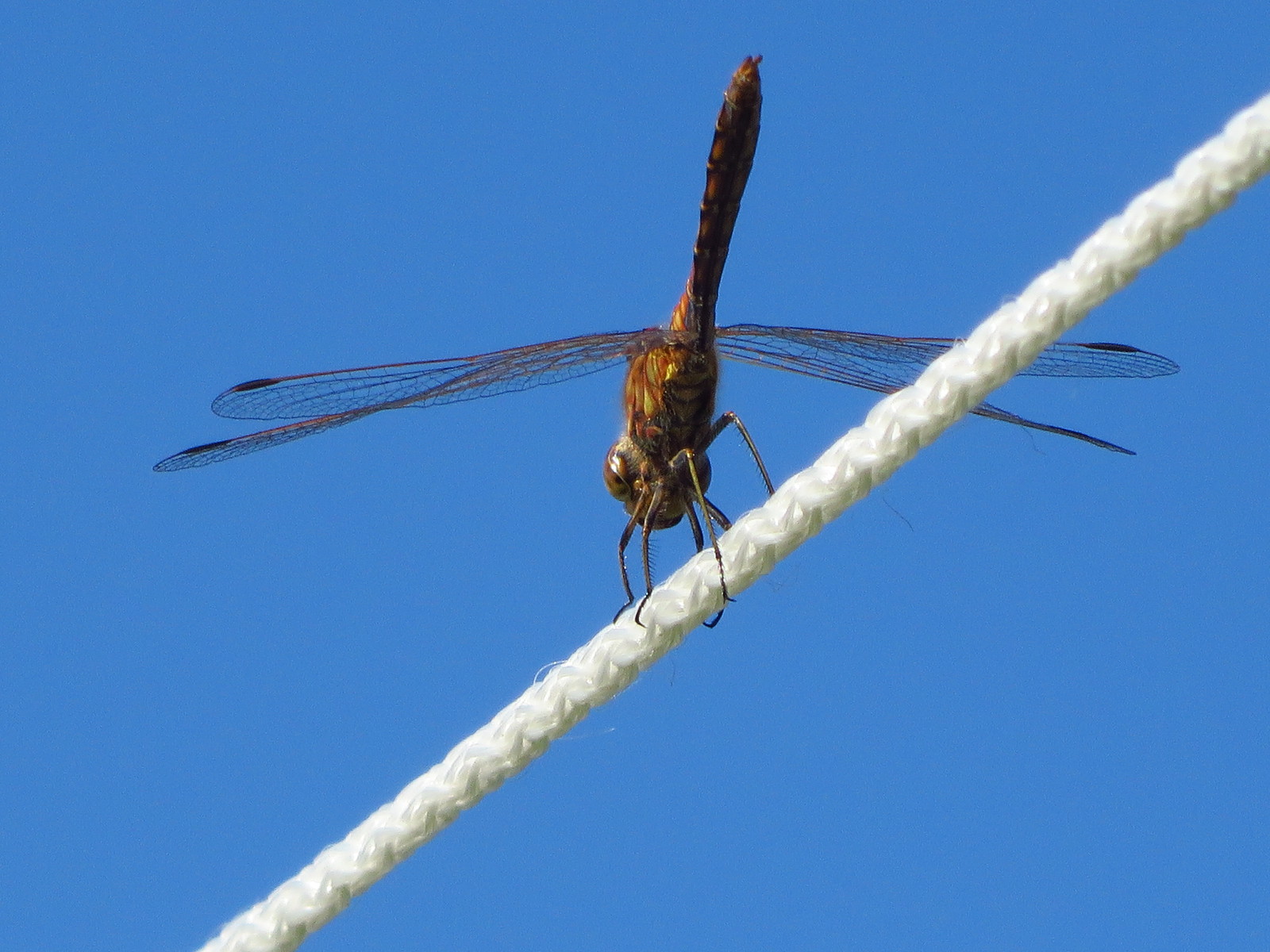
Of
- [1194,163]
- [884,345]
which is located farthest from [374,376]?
[1194,163]

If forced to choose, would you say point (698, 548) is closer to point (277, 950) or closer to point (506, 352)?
point (506, 352)

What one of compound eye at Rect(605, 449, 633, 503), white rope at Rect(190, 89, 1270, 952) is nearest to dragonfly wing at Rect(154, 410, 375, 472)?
compound eye at Rect(605, 449, 633, 503)

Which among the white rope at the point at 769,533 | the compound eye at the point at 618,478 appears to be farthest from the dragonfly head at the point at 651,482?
the white rope at the point at 769,533

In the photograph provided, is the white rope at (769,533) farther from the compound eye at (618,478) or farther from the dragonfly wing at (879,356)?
the dragonfly wing at (879,356)

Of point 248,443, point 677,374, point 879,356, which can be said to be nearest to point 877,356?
point 879,356

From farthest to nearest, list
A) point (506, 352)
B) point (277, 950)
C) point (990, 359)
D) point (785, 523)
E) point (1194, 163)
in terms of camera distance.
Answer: point (506, 352), point (277, 950), point (785, 523), point (990, 359), point (1194, 163)

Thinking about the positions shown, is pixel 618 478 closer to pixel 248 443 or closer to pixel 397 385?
pixel 397 385

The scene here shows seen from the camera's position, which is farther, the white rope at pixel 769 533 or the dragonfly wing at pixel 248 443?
the dragonfly wing at pixel 248 443
